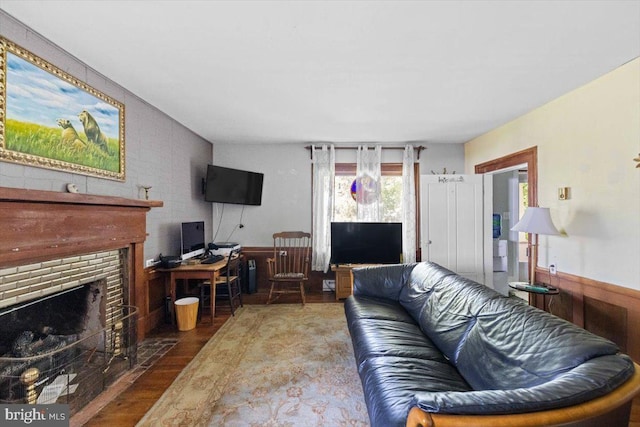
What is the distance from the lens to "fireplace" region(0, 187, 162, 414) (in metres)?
1.65

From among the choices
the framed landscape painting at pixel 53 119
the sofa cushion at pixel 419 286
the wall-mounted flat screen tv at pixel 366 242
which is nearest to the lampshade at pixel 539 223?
the sofa cushion at pixel 419 286

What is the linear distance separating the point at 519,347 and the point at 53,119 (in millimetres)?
3170

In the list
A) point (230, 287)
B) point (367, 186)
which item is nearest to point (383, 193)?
point (367, 186)

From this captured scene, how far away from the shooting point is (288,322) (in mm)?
3324

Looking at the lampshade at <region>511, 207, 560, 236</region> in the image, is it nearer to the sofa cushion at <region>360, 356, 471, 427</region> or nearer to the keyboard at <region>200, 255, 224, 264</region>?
the sofa cushion at <region>360, 356, 471, 427</region>

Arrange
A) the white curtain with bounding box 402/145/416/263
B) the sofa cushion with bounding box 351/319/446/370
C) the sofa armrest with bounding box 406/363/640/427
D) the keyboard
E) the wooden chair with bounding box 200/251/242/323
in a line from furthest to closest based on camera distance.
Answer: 1. the white curtain with bounding box 402/145/416/263
2. the wooden chair with bounding box 200/251/242/323
3. the keyboard
4. the sofa cushion with bounding box 351/319/446/370
5. the sofa armrest with bounding box 406/363/640/427

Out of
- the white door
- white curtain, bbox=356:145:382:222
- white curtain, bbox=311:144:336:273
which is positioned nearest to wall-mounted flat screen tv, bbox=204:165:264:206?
white curtain, bbox=311:144:336:273

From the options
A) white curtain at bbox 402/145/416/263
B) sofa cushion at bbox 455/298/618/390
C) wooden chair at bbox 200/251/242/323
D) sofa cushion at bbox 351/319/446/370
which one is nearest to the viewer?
sofa cushion at bbox 455/298/618/390

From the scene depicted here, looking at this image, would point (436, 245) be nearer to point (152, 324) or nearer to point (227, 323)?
point (227, 323)

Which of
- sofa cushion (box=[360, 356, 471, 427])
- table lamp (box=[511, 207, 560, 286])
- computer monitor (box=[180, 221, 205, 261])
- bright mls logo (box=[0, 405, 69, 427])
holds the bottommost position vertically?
bright mls logo (box=[0, 405, 69, 427])

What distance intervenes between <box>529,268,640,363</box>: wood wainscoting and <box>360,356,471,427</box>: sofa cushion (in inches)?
65.5

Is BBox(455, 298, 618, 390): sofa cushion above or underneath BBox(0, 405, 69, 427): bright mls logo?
above

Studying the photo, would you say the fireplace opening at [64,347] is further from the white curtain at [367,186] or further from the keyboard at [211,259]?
the white curtain at [367,186]

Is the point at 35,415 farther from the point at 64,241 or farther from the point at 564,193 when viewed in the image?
the point at 564,193
